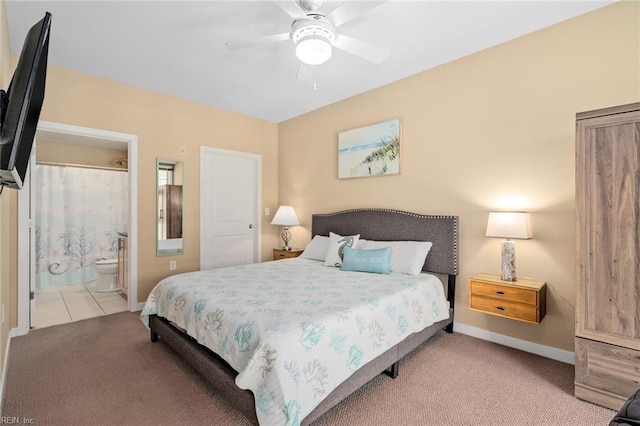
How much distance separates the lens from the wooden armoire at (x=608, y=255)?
1800 millimetres

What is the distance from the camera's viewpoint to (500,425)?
5.74 ft

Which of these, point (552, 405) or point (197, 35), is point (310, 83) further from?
point (552, 405)

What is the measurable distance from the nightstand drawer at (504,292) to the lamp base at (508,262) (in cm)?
14

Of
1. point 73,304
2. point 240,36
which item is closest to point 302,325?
point 240,36

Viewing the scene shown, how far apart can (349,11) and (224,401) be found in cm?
260

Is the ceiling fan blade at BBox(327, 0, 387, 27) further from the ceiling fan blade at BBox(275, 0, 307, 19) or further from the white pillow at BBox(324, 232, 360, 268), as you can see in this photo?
the white pillow at BBox(324, 232, 360, 268)

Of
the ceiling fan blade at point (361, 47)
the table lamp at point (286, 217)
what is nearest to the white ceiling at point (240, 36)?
the ceiling fan blade at point (361, 47)

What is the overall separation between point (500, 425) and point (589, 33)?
2.87 metres

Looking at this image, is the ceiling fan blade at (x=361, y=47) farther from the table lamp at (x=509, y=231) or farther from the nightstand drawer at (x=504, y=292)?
the nightstand drawer at (x=504, y=292)

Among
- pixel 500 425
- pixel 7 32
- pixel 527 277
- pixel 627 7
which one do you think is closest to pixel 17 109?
pixel 7 32

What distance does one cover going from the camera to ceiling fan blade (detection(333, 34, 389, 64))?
2.23 metres

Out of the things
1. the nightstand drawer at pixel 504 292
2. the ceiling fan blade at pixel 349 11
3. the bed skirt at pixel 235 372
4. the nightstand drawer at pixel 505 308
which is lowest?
the bed skirt at pixel 235 372

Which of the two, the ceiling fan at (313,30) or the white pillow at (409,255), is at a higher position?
the ceiling fan at (313,30)

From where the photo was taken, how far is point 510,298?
2508mm
